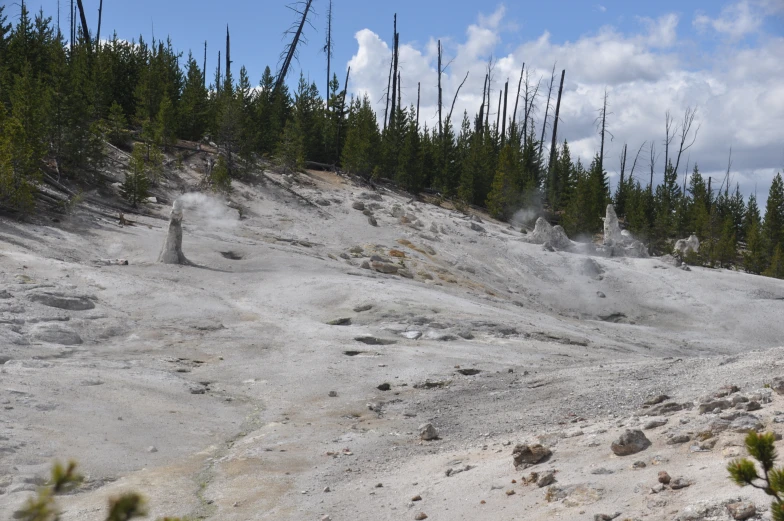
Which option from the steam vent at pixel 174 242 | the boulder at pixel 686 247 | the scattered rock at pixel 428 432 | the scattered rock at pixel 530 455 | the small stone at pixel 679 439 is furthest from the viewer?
the boulder at pixel 686 247

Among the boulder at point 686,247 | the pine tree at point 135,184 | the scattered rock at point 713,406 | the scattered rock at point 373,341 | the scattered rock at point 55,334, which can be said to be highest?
the pine tree at point 135,184

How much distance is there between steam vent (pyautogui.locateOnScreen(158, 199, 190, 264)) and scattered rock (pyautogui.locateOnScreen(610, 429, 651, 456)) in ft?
53.6

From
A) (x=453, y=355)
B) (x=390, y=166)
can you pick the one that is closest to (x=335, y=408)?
(x=453, y=355)

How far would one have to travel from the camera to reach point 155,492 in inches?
281

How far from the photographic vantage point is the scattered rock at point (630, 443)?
6.15 meters

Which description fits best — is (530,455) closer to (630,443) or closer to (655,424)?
(630,443)

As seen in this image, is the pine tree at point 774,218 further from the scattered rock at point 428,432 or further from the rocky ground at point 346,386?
the scattered rock at point 428,432

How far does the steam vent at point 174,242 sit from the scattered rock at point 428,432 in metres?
13.1

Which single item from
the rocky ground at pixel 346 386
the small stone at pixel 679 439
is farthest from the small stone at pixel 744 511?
the small stone at pixel 679 439

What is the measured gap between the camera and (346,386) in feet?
39.8

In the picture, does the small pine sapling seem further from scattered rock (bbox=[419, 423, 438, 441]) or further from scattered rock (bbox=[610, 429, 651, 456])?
scattered rock (bbox=[419, 423, 438, 441])

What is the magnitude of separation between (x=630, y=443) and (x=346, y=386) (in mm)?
6522

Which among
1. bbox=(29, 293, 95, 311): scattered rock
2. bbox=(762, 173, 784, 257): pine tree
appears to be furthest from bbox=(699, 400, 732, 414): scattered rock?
bbox=(762, 173, 784, 257): pine tree

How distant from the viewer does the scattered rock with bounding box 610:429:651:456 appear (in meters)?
6.15
